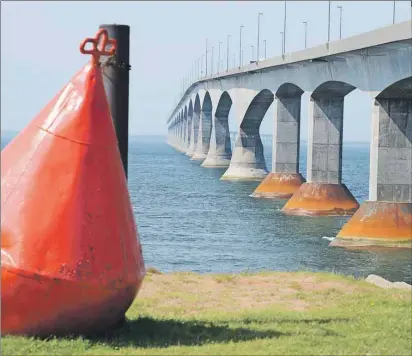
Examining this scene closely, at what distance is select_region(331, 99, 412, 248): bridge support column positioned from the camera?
3158cm

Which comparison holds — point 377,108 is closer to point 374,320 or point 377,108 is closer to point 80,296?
point 374,320

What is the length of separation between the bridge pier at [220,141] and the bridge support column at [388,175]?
56444mm

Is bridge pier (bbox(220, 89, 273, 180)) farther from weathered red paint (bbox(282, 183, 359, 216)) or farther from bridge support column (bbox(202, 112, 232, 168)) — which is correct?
weathered red paint (bbox(282, 183, 359, 216))

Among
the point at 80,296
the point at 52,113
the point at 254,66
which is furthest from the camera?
the point at 254,66

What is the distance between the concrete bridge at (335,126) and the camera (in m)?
31.5

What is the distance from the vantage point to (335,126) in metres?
44.2

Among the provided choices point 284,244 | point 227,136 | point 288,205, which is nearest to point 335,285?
point 284,244

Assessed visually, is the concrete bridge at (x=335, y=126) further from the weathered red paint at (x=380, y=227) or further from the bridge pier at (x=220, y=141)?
the bridge pier at (x=220, y=141)

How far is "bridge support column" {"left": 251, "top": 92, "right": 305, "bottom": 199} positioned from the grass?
1510 inches

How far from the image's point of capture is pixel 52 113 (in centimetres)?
947

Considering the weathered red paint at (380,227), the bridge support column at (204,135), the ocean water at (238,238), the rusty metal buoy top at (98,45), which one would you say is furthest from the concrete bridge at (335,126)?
the bridge support column at (204,135)

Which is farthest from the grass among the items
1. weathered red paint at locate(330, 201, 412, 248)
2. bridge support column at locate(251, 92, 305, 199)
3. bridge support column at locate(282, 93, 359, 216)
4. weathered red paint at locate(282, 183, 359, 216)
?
bridge support column at locate(251, 92, 305, 199)

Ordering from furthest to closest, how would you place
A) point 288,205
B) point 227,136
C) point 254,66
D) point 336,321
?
point 227,136, point 254,66, point 288,205, point 336,321

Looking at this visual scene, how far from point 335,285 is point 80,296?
272 inches
